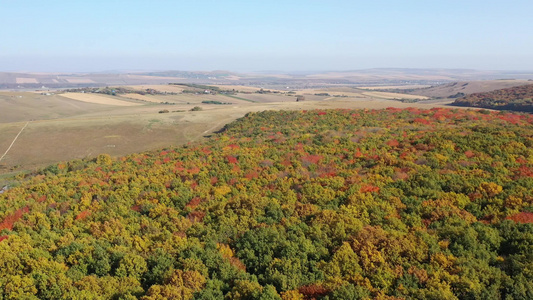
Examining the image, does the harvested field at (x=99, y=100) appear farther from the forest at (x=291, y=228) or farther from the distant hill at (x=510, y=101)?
the distant hill at (x=510, y=101)

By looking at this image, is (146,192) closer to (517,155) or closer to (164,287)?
(164,287)

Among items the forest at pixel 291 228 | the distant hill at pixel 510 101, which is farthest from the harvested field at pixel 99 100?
the distant hill at pixel 510 101

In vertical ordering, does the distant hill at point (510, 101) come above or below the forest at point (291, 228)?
above

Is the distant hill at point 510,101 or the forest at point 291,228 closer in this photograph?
the forest at point 291,228

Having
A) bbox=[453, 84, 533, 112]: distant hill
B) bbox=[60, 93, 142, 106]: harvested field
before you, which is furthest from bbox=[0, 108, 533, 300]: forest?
bbox=[60, 93, 142, 106]: harvested field

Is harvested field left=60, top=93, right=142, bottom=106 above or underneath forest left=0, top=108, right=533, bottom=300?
above

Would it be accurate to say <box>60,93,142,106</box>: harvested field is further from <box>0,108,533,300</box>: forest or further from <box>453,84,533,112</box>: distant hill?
<box>453,84,533,112</box>: distant hill

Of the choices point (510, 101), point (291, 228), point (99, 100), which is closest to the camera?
point (291, 228)

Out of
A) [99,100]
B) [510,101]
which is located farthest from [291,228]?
[99,100]

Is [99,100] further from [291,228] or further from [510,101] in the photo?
[510,101]
